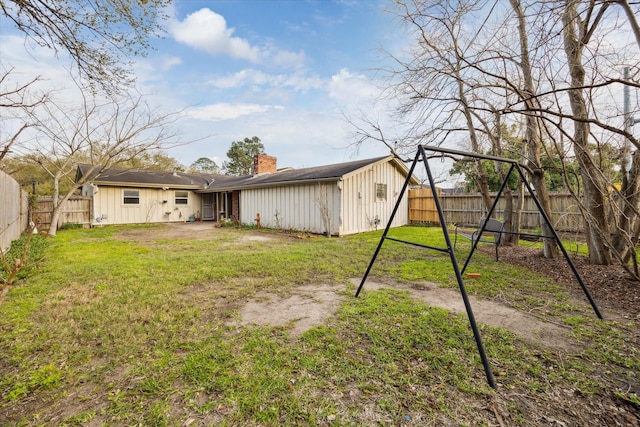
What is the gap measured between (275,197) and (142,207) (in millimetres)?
8621

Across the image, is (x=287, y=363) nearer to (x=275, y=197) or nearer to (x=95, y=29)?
(x=95, y=29)

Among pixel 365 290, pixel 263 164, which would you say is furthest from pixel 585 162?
pixel 263 164

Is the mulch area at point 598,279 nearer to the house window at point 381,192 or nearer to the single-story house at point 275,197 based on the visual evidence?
the single-story house at point 275,197

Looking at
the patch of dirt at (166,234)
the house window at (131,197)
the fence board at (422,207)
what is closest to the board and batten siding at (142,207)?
the house window at (131,197)

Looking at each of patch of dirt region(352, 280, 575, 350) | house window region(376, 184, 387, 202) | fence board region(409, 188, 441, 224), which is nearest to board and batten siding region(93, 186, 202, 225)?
house window region(376, 184, 387, 202)

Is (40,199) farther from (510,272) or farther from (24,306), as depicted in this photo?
(510,272)

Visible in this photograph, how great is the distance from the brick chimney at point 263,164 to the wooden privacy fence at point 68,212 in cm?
859

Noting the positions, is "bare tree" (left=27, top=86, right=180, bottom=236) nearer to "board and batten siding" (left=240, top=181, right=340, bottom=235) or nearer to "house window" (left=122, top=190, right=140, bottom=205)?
"house window" (left=122, top=190, right=140, bottom=205)

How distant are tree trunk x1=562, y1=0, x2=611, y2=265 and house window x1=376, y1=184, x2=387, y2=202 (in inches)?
293

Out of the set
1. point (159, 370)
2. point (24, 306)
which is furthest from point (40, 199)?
point (159, 370)

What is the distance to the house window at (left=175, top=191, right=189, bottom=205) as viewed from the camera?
16953 millimetres

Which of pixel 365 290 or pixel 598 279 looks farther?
pixel 598 279

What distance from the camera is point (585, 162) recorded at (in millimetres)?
4492

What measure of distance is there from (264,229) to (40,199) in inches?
385
